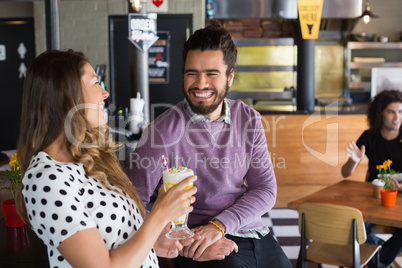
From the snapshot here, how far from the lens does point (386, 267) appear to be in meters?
3.44

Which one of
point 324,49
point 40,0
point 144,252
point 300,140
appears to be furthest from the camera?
point 324,49

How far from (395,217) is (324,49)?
5.68 m

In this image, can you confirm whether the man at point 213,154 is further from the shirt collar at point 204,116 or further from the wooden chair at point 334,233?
the wooden chair at point 334,233

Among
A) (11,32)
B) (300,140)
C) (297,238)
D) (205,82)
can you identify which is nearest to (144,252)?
(205,82)

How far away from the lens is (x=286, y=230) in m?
4.90

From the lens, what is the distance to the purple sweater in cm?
208

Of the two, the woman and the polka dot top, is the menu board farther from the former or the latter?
the polka dot top

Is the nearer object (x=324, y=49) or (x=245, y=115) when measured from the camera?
(x=245, y=115)

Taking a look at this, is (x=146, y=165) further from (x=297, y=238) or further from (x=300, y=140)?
(x=300, y=140)

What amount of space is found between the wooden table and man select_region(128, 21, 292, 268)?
3.15ft

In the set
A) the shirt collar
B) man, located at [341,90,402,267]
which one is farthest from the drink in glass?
man, located at [341,90,402,267]

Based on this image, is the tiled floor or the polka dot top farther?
the tiled floor

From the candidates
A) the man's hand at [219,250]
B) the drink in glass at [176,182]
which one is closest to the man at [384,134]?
the man's hand at [219,250]

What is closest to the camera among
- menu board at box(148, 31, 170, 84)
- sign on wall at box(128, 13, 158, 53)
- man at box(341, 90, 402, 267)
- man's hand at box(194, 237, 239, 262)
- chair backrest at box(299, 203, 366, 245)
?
man's hand at box(194, 237, 239, 262)
